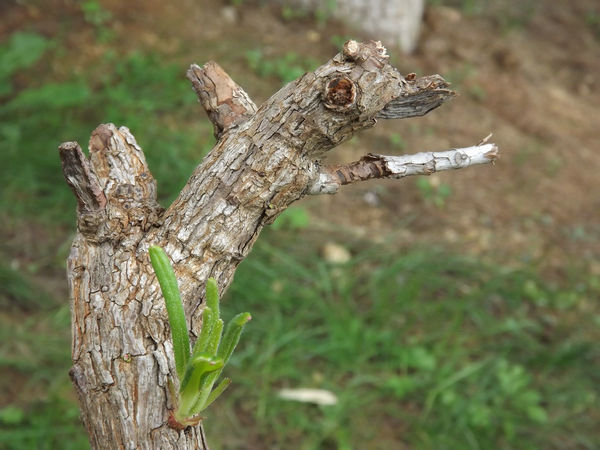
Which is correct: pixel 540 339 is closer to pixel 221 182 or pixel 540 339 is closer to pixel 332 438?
→ pixel 332 438

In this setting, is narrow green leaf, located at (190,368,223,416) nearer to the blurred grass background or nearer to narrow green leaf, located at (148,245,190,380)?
narrow green leaf, located at (148,245,190,380)

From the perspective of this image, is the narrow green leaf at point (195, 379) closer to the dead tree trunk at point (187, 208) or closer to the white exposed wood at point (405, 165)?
the dead tree trunk at point (187, 208)

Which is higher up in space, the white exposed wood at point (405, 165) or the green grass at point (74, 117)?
the white exposed wood at point (405, 165)

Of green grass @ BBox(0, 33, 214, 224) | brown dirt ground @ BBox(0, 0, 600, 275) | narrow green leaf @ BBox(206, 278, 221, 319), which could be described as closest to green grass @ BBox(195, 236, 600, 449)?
brown dirt ground @ BBox(0, 0, 600, 275)

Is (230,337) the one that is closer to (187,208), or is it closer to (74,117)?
(187,208)

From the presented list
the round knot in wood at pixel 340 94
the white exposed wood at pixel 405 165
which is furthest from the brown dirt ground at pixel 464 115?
the round knot in wood at pixel 340 94

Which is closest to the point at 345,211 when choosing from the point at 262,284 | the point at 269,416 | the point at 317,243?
the point at 317,243

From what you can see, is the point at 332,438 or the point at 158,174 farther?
the point at 158,174
